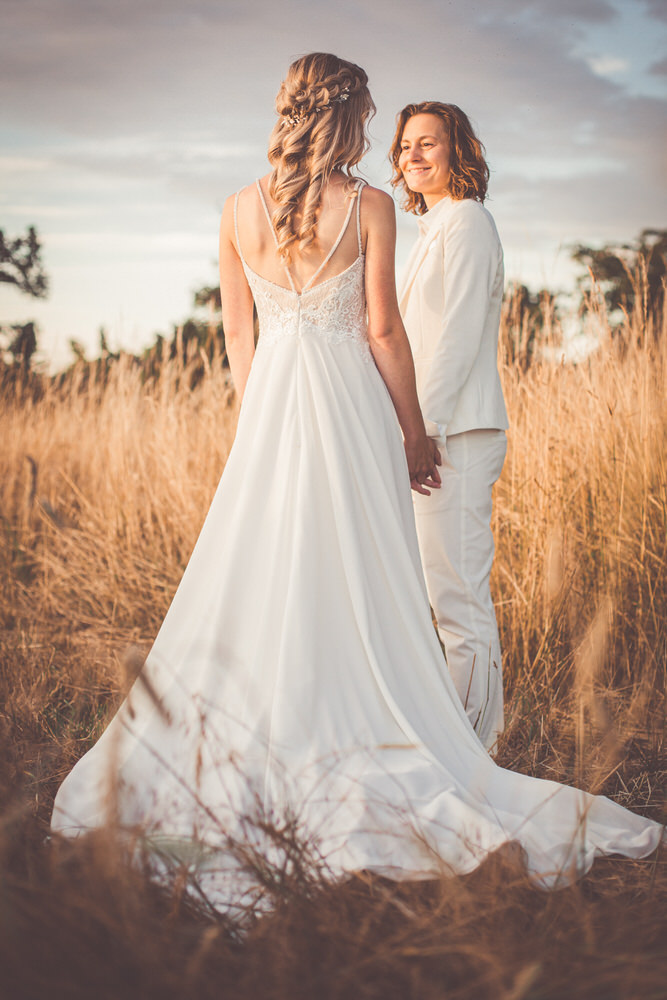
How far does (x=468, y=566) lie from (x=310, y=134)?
1.42m

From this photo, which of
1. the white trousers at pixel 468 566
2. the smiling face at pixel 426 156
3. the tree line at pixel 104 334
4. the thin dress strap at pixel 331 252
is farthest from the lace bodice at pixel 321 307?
the tree line at pixel 104 334

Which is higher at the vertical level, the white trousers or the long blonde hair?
the long blonde hair

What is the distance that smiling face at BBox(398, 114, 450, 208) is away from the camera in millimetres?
2590

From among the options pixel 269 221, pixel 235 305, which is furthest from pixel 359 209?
pixel 235 305

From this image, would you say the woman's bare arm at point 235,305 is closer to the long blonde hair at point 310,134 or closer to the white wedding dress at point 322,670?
the white wedding dress at point 322,670

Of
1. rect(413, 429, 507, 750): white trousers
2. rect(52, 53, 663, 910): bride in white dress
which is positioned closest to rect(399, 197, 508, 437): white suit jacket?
rect(413, 429, 507, 750): white trousers

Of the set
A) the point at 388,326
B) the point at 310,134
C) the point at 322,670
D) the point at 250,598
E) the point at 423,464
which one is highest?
the point at 310,134

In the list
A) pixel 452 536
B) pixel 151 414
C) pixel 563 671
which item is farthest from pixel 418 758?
pixel 151 414

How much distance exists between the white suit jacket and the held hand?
0.09m

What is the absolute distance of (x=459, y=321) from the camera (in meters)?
2.45

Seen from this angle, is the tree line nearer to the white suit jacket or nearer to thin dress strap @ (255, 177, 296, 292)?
the white suit jacket

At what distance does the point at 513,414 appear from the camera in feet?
11.7

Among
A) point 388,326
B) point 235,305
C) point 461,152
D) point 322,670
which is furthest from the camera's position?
point 461,152

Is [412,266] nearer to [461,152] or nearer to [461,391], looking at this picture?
[461,152]
